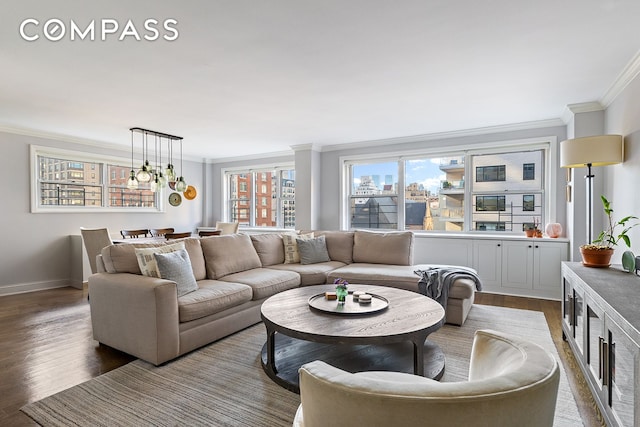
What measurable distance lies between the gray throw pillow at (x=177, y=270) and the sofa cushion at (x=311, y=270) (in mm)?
1353

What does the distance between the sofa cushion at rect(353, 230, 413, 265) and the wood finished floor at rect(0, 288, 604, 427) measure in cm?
119

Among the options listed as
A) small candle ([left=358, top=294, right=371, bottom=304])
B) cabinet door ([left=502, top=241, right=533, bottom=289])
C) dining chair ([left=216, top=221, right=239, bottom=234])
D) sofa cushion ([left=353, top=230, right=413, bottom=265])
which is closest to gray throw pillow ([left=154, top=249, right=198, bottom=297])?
small candle ([left=358, top=294, right=371, bottom=304])

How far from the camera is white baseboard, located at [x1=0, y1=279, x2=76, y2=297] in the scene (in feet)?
15.9

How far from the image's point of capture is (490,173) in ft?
17.0

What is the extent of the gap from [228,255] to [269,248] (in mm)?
748

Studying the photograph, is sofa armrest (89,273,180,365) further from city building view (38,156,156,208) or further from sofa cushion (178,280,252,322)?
city building view (38,156,156,208)

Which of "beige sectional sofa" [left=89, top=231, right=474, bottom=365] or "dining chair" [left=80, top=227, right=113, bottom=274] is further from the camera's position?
"dining chair" [left=80, top=227, right=113, bottom=274]

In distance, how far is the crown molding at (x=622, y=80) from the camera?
277 cm

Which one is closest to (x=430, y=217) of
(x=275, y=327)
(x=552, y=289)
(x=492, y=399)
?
(x=552, y=289)

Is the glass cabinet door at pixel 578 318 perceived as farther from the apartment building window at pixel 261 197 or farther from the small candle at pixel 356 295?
the apartment building window at pixel 261 197

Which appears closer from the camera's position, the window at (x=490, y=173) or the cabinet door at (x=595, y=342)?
the cabinet door at (x=595, y=342)

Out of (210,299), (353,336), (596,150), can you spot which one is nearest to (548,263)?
(596,150)

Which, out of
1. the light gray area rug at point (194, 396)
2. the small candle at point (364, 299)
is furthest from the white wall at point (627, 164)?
the small candle at point (364, 299)

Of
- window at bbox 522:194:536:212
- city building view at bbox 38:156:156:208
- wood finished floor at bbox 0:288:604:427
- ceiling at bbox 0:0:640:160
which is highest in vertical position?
ceiling at bbox 0:0:640:160
